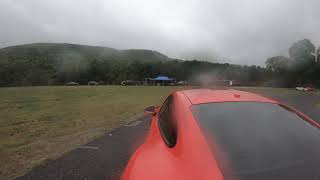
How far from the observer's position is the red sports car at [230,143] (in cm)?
260

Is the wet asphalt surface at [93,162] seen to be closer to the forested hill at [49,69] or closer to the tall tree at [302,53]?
the forested hill at [49,69]

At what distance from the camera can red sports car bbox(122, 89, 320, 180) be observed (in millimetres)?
2598

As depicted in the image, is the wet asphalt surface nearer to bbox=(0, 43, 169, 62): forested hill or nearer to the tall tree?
the tall tree

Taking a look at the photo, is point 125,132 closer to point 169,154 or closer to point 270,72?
point 169,154

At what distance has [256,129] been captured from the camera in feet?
10.7

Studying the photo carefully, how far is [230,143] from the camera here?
2.99 meters

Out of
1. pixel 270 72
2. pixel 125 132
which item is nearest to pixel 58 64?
pixel 270 72

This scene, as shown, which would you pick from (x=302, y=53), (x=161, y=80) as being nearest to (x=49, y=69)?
(x=161, y=80)

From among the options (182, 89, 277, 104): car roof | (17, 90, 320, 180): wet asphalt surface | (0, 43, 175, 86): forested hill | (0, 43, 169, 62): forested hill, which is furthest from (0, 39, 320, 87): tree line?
(182, 89, 277, 104): car roof

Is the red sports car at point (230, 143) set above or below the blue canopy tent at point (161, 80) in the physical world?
above

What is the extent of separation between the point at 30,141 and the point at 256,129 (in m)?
7.27

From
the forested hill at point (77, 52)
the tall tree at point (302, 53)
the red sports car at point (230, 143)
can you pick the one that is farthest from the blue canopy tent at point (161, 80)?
the red sports car at point (230, 143)

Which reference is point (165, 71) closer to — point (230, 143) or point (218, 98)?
point (218, 98)

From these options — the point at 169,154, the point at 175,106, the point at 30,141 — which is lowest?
the point at 30,141
